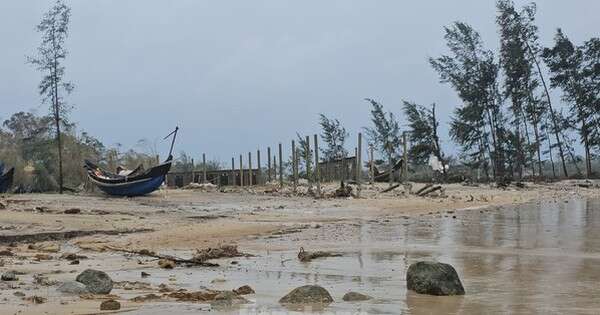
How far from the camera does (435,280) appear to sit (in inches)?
236

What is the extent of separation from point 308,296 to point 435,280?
1199 mm

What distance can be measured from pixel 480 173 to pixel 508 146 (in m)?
4.21

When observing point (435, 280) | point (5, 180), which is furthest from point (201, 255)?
point (5, 180)

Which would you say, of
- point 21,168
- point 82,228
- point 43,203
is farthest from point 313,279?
point 21,168

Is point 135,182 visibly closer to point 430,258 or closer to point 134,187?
point 134,187

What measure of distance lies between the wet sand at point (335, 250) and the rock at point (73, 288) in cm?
17

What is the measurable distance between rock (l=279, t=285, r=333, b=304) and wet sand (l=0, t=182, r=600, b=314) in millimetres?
101

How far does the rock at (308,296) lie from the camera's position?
18.2ft

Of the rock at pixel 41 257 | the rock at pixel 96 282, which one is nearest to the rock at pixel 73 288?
the rock at pixel 96 282

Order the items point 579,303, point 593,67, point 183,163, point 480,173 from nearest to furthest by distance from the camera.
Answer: point 579,303
point 593,67
point 480,173
point 183,163

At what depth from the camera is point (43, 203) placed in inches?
767

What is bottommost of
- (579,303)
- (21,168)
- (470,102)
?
(579,303)

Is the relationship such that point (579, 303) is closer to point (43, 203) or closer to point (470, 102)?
point (43, 203)

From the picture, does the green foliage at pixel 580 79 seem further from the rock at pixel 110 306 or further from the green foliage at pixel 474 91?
the rock at pixel 110 306
